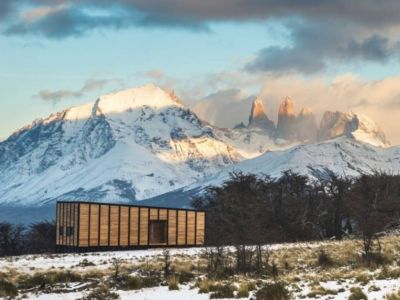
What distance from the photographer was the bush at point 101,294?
1293 inches

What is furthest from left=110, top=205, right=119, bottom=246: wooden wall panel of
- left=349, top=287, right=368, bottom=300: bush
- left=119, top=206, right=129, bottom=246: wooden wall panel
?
left=349, top=287, right=368, bottom=300: bush

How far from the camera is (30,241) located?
106 m

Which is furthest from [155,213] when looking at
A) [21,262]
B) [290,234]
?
[21,262]

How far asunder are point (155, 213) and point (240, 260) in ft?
112

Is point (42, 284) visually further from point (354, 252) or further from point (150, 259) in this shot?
point (354, 252)

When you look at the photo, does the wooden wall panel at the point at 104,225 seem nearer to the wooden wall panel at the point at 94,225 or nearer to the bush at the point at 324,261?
the wooden wall panel at the point at 94,225

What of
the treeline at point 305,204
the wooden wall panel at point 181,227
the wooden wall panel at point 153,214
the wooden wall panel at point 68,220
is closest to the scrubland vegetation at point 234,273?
the wooden wall panel at point 68,220

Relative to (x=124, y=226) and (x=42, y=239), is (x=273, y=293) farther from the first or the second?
(x=42, y=239)

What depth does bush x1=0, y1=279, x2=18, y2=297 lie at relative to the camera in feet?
116

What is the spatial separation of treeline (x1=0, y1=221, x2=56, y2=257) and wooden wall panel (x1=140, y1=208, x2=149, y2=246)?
2516cm

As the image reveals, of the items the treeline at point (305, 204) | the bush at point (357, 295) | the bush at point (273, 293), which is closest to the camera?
the bush at point (357, 295)

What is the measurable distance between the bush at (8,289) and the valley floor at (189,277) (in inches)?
3.9

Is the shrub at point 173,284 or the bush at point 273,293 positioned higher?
the bush at point 273,293

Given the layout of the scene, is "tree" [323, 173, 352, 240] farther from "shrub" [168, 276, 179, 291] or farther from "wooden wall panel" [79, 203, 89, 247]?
"shrub" [168, 276, 179, 291]
